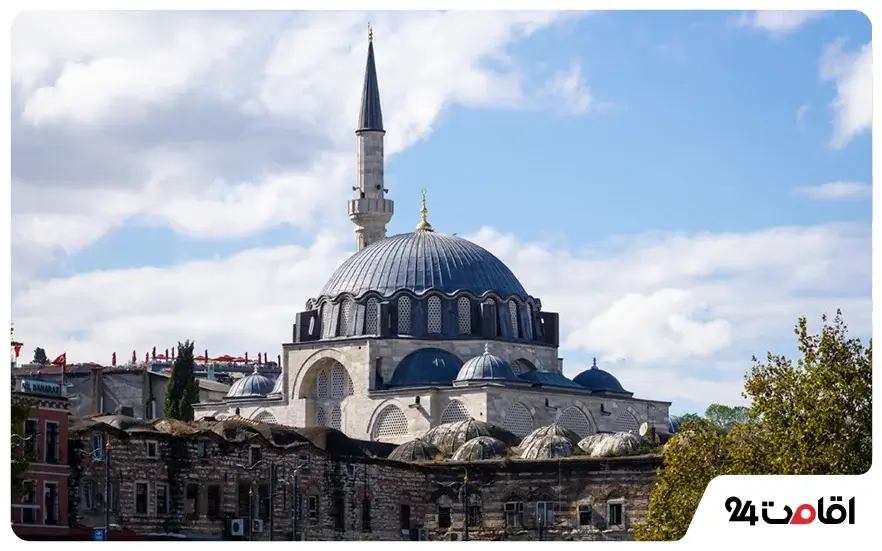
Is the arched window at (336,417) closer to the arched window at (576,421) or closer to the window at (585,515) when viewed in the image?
the arched window at (576,421)

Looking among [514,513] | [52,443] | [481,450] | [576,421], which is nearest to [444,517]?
[514,513]

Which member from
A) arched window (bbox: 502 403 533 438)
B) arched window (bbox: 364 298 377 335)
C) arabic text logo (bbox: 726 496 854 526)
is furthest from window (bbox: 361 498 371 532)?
arabic text logo (bbox: 726 496 854 526)

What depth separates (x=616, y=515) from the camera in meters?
71.8

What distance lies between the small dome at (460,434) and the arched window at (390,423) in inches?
232

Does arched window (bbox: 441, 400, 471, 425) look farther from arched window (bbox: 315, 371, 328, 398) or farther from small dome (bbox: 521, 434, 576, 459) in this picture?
small dome (bbox: 521, 434, 576, 459)

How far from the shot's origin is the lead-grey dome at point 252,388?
9470 centimetres

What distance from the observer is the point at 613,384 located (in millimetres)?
92750

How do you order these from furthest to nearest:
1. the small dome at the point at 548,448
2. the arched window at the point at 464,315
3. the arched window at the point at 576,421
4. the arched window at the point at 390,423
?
the arched window at the point at 464,315
the arched window at the point at 576,421
the arched window at the point at 390,423
the small dome at the point at 548,448

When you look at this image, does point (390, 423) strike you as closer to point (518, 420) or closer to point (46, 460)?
point (518, 420)

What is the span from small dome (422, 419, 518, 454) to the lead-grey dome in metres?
14.5

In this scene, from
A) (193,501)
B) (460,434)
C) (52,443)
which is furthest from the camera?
(460,434)

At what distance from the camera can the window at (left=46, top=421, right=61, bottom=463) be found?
2219 inches

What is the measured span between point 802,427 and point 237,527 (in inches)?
817

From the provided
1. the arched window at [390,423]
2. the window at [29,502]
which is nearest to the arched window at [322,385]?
Result: the arched window at [390,423]
